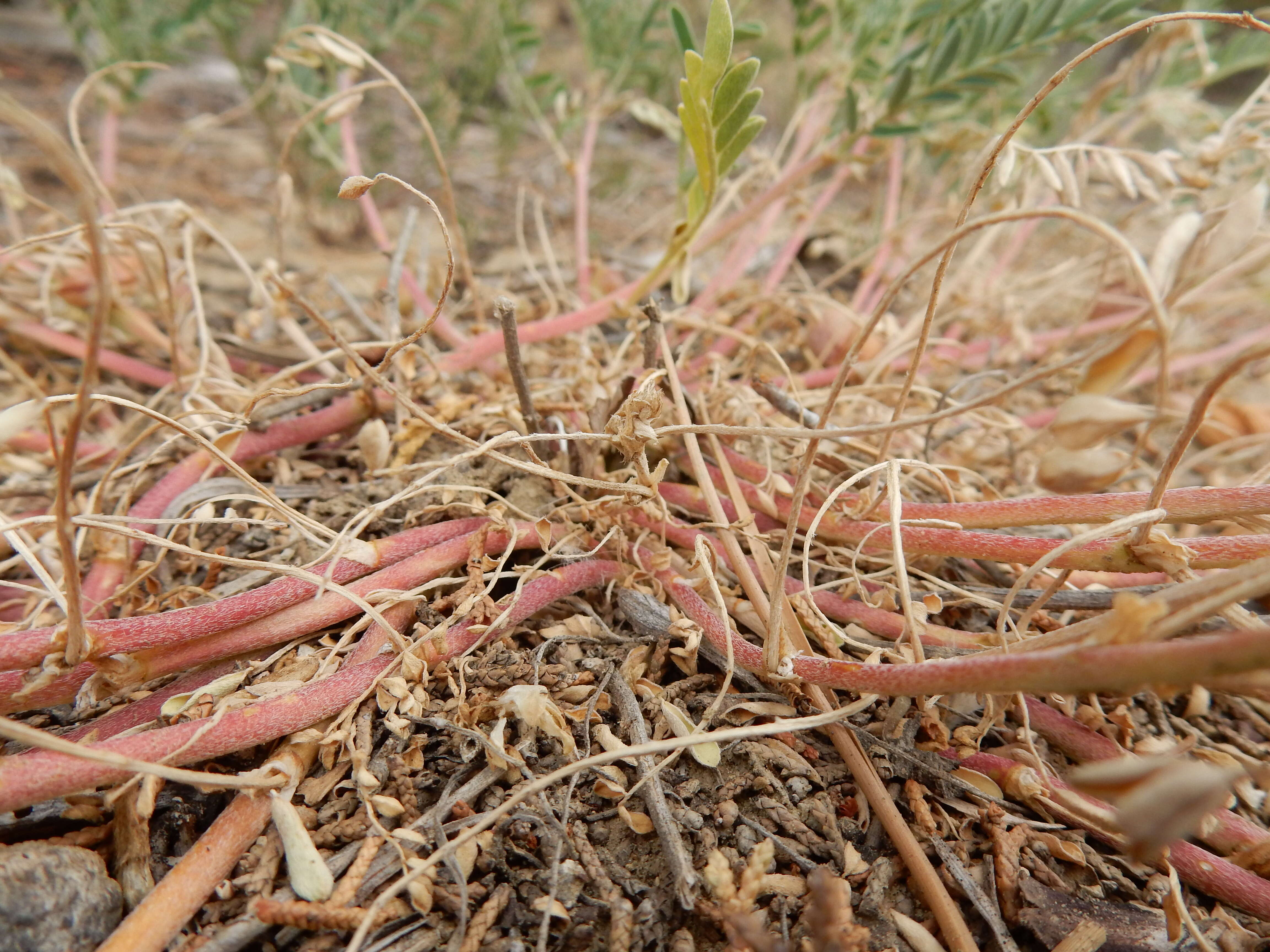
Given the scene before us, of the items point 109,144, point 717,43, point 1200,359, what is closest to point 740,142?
point 717,43

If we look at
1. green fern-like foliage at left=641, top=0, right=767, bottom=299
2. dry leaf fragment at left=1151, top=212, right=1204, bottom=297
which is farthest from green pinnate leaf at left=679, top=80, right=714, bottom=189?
dry leaf fragment at left=1151, top=212, right=1204, bottom=297

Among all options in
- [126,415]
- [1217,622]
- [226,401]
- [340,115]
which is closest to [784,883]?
[1217,622]

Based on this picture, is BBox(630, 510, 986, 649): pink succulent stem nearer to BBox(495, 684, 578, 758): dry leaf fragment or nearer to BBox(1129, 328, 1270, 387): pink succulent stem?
BBox(495, 684, 578, 758): dry leaf fragment

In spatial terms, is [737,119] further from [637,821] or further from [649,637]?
[637,821]

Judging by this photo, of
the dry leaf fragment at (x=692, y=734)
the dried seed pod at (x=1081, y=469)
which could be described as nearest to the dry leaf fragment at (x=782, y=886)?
the dry leaf fragment at (x=692, y=734)

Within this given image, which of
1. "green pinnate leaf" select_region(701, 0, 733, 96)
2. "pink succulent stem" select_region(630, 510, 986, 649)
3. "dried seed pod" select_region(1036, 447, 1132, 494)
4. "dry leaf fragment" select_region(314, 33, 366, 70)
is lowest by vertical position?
"pink succulent stem" select_region(630, 510, 986, 649)

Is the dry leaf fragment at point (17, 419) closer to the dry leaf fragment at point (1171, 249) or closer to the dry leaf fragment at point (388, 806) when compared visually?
the dry leaf fragment at point (388, 806)

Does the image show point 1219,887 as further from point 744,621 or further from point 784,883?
point 744,621
